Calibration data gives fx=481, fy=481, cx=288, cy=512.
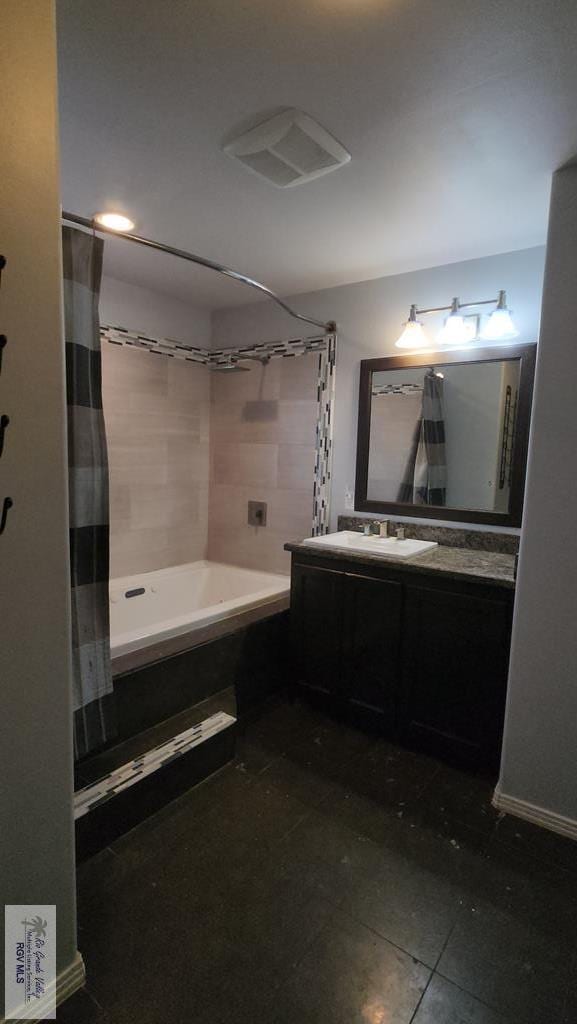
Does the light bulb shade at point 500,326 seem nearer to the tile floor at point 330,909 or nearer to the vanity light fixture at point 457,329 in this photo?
the vanity light fixture at point 457,329

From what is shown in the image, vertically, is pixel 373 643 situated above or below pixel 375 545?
below

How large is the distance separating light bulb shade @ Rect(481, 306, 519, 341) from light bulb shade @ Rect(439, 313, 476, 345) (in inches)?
4.0

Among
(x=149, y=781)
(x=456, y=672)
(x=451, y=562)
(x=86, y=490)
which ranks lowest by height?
(x=149, y=781)

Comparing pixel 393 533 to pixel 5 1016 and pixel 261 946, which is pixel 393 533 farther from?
pixel 5 1016

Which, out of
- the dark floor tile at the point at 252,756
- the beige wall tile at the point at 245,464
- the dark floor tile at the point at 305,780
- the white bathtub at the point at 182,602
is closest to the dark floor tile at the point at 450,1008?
the dark floor tile at the point at 305,780

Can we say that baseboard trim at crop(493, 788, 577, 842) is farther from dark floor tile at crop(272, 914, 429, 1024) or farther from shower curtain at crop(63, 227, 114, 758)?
shower curtain at crop(63, 227, 114, 758)

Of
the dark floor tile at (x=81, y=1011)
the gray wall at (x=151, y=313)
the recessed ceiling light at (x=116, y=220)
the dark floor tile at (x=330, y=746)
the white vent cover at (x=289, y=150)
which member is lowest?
the dark floor tile at (x=81, y=1011)

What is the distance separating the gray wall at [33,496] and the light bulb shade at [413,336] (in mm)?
1784

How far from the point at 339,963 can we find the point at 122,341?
2911 millimetres

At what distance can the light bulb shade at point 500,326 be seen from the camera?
2.10m

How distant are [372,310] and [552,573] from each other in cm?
169

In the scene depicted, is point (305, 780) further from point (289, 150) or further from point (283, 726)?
point (289, 150)

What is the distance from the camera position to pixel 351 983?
1200 millimetres

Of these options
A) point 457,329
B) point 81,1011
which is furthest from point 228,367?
point 81,1011
